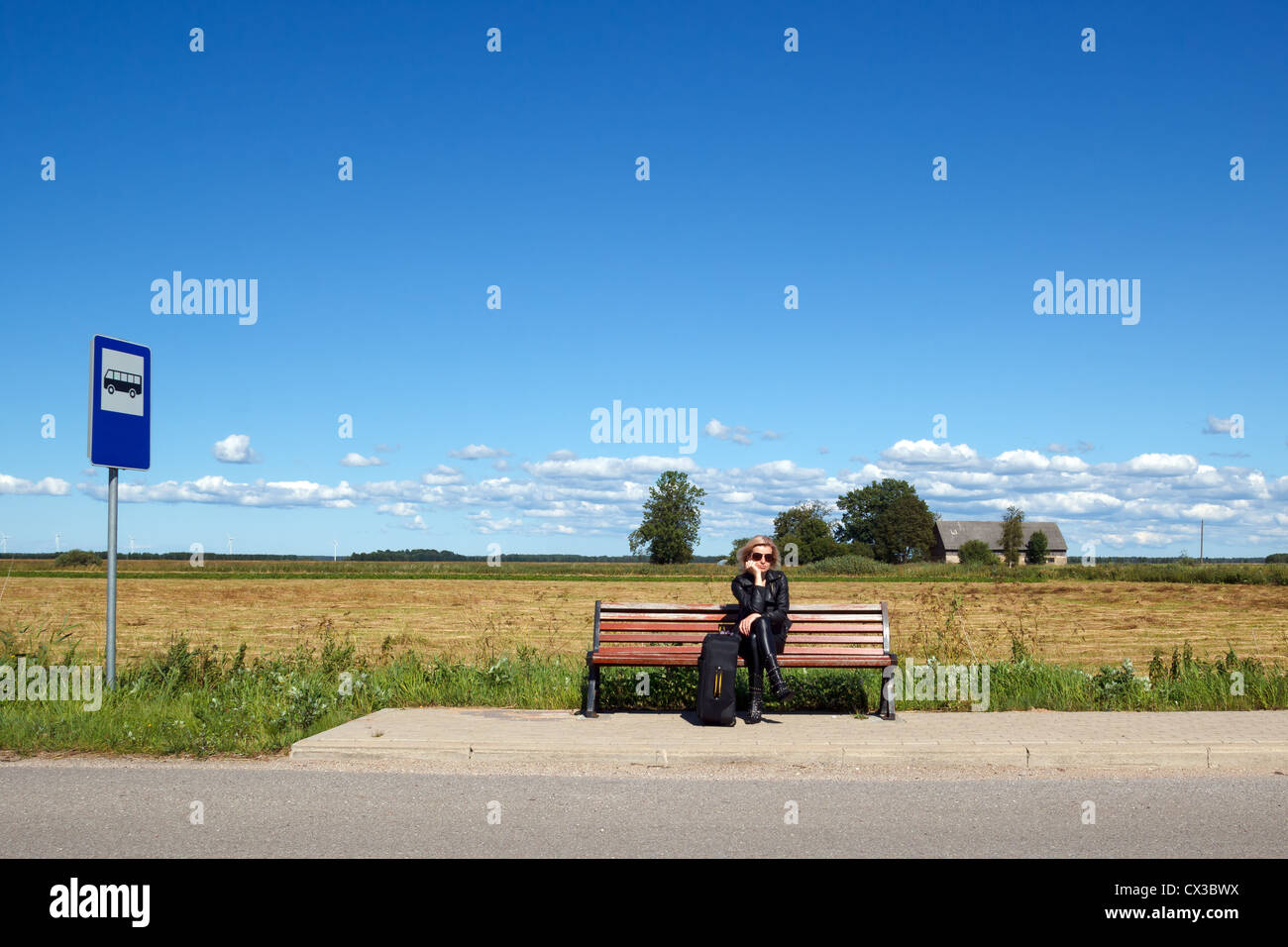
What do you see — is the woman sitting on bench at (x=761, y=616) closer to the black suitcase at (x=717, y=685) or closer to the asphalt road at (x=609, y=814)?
the black suitcase at (x=717, y=685)

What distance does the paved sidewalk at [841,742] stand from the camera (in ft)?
23.2

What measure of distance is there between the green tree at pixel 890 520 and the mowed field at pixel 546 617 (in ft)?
176

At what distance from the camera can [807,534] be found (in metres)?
105

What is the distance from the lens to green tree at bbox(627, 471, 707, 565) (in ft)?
358

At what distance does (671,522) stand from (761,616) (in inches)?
4003

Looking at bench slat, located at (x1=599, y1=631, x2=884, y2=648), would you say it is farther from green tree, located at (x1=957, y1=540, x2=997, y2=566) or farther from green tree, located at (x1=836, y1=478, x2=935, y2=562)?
green tree, located at (x1=836, y1=478, x2=935, y2=562)

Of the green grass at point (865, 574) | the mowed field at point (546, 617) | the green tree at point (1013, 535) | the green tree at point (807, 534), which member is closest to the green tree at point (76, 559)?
the green grass at point (865, 574)

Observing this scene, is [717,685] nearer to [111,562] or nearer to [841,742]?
[841,742]

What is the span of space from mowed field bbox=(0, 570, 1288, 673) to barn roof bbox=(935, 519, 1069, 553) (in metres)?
65.0

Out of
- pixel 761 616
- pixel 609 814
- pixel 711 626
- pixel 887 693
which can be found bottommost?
pixel 609 814

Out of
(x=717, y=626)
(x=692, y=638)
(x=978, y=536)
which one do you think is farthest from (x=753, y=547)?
(x=978, y=536)

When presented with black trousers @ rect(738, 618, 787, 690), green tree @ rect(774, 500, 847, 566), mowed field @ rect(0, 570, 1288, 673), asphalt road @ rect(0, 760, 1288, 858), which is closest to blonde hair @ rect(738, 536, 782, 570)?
black trousers @ rect(738, 618, 787, 690)
